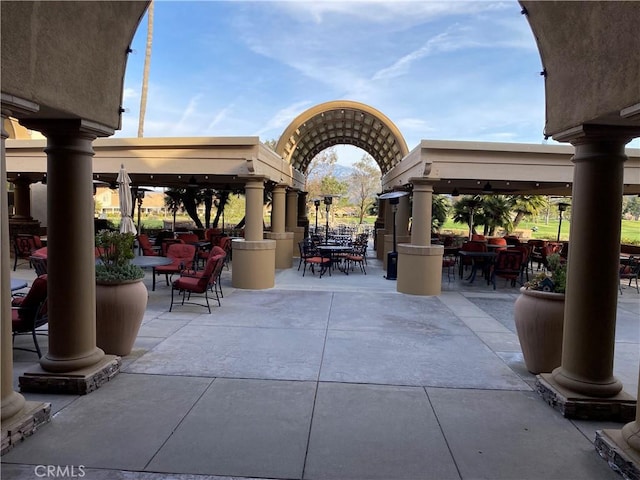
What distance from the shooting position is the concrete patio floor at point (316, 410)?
303cm

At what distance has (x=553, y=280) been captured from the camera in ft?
16.2

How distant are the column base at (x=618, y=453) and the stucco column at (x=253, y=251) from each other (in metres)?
7.97

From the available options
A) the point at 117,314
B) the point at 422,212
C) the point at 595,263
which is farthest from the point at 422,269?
the point at 117,314

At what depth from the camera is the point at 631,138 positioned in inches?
148

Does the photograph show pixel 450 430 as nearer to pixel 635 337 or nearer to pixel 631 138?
pixel 631 138

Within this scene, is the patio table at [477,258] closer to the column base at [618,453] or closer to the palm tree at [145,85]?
the column base at [618,453]

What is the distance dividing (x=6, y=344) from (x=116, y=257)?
2.29 meters

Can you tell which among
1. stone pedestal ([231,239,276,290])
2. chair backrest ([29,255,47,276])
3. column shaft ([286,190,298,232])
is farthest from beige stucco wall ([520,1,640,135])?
column shaft ([286,190,298,232])

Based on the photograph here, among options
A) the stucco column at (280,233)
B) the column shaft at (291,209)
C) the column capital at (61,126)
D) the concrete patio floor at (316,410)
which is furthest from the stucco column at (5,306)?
the column shaft at (291,209)

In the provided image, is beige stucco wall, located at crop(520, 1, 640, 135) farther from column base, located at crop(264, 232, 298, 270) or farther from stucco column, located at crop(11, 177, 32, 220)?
stucco column, located at crop(11, 177, 32, 220)

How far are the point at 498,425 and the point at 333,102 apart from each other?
12746 mm

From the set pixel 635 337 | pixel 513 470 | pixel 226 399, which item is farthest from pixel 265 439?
pixel 635 337

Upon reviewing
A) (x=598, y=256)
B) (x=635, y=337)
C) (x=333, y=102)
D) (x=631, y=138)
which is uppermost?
(x=333, y=102)

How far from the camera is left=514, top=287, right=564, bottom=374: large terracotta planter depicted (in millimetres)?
4676
